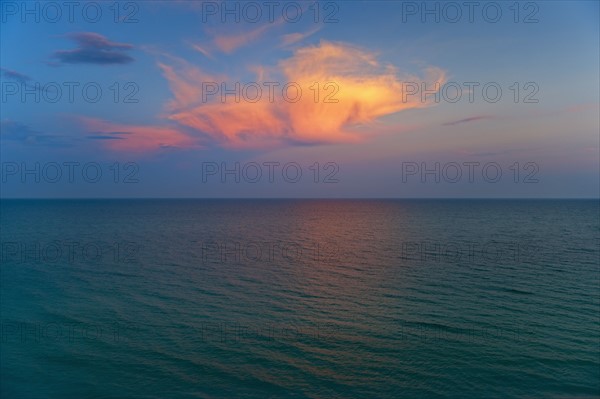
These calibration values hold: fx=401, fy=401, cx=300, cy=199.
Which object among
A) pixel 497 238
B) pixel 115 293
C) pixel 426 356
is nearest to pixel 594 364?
pixel 426 356

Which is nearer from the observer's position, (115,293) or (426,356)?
(426,356)

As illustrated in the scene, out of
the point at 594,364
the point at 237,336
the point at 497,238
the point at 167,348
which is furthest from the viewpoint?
the point at 497,238

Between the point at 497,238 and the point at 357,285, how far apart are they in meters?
50.9

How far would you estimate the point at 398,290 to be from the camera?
1458 inches

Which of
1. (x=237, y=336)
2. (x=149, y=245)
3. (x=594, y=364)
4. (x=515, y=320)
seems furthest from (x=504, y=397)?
(x=149, y=245)

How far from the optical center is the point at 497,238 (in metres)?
78.4

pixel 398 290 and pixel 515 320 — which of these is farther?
pixel 398 290

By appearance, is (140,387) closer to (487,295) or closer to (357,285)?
(357,285)

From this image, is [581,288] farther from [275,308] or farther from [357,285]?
[275,308]

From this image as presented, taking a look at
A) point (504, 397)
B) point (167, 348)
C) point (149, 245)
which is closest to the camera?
point (504, 397)

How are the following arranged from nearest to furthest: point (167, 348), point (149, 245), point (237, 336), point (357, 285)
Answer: point (167, 348), point (237, 336), point (357, 285), point (149, 245)

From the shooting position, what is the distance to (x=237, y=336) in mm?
26203

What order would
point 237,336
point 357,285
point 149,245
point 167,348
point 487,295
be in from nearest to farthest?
point 167,348 → point 237,336 → point 487,295 → point 357,285 → point 149,245

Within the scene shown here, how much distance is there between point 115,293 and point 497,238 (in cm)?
6951
